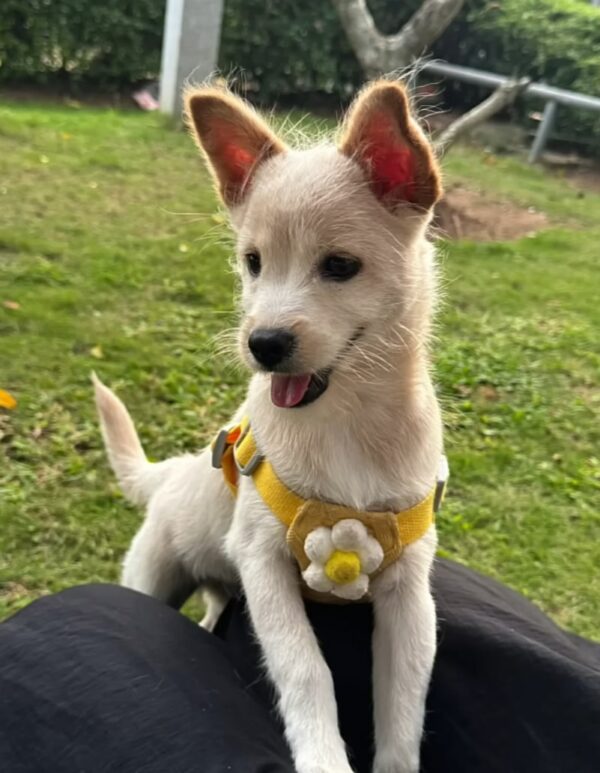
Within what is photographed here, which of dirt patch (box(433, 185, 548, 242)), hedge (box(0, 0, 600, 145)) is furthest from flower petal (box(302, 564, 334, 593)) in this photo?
hedge (box(0, 0, 600, 145))

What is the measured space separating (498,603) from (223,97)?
1.36m

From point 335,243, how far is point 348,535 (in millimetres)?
616

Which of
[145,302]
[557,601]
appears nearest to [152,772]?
[557,601]

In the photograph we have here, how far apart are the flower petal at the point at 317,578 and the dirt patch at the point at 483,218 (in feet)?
17.8

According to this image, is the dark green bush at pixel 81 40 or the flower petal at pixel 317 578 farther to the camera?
the dark green bush at pixel 81 40

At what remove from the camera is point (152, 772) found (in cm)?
147

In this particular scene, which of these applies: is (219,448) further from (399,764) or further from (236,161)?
A: (399,764)

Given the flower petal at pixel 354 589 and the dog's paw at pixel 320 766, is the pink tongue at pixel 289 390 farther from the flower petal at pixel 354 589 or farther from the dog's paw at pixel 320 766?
the dog's paw at pixel 320 766

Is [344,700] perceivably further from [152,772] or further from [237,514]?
[152,772]

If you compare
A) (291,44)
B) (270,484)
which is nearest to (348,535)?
(270,484)

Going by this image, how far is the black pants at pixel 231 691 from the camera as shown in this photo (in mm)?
1530

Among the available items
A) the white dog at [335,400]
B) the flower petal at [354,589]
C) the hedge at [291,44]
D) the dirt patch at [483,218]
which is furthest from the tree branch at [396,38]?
the flower petal at [354,589]

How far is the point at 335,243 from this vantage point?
69.2 inches

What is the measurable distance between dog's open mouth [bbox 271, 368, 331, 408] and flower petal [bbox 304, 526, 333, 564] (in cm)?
28
